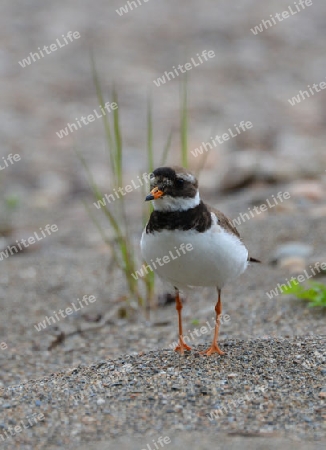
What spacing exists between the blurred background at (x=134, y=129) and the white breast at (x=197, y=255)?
57.4 inches

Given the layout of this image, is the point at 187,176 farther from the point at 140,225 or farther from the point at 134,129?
the point at 134,129

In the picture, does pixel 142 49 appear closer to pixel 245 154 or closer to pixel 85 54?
pixel 85 54

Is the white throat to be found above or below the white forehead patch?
below

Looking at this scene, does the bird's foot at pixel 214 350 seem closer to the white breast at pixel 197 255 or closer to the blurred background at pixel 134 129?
the white breast at pixel 197 255

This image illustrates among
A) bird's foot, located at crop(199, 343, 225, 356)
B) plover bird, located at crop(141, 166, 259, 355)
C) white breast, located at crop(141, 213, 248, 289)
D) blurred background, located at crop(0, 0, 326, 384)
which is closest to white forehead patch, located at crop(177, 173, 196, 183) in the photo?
plover bird, located at crop(141, 166, 259, 355)

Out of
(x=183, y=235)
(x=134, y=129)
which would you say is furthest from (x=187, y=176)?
(x=134, y=129)

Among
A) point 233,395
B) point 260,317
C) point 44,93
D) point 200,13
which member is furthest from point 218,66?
point 233,395

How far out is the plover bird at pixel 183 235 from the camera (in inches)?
179

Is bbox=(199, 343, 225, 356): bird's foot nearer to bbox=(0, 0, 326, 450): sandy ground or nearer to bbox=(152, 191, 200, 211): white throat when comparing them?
bbox=(0, 0, 326, 450): sandy ground

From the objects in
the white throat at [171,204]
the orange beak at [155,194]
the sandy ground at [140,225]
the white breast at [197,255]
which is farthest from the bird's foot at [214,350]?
the orange beak at [155,194]

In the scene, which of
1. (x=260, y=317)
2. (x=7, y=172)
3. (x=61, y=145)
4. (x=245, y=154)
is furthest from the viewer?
(x=61, y=145)

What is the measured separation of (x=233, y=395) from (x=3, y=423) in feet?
4.19

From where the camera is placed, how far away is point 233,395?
13.7ft

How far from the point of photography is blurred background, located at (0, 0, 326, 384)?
25.7 feet
